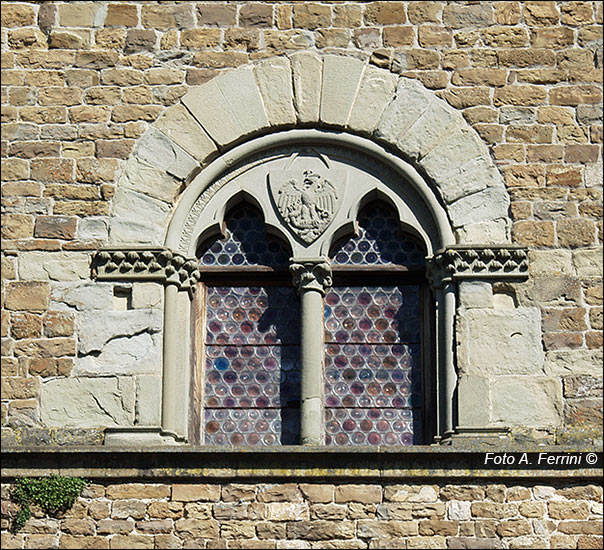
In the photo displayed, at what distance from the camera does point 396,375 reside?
11031 mm

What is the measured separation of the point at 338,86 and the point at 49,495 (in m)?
3.35

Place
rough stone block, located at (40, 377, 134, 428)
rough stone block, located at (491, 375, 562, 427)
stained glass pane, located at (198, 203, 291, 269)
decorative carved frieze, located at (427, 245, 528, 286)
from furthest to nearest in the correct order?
stained glass pane, located at (198, 203, 291, 269)
decorative carved frieze, located at (427, 245, 528, 286)
rough stone block, located at (40, 377, 134, 428)
rough stone block, located at (491, 375, 562, 427)

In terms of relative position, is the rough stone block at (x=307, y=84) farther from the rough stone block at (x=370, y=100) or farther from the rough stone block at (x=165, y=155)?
the rough stone block at (x=165, y=155)

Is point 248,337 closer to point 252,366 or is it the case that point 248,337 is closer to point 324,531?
point 252,366

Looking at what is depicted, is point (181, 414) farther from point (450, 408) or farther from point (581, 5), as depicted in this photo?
point (581, 5)

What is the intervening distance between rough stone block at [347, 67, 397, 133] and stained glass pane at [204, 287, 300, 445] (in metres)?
1.22

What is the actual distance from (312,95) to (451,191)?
Result: 3.82ft

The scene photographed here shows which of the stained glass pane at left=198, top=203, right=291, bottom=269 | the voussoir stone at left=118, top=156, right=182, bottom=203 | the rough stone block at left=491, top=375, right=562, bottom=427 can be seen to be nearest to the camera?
the rough stone block at left=491, top=375, right=562, bottom=427

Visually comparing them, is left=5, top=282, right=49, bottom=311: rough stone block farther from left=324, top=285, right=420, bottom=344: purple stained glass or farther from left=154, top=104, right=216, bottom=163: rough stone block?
left=324, top=285, right=420, bottom=344: purple stained glass

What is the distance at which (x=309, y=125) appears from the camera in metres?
11.4

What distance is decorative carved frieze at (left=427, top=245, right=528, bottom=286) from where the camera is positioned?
428 inches

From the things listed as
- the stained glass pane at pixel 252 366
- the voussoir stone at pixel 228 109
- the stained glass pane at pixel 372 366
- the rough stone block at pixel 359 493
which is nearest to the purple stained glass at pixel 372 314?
the stained glass pane at pixel 372 366

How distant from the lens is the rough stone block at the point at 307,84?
1133cm

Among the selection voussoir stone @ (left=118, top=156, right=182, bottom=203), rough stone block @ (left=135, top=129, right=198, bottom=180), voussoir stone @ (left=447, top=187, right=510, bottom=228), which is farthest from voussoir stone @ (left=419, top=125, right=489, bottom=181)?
voussoir stone @ (left=118, top=156, right=182, bottom=203)
